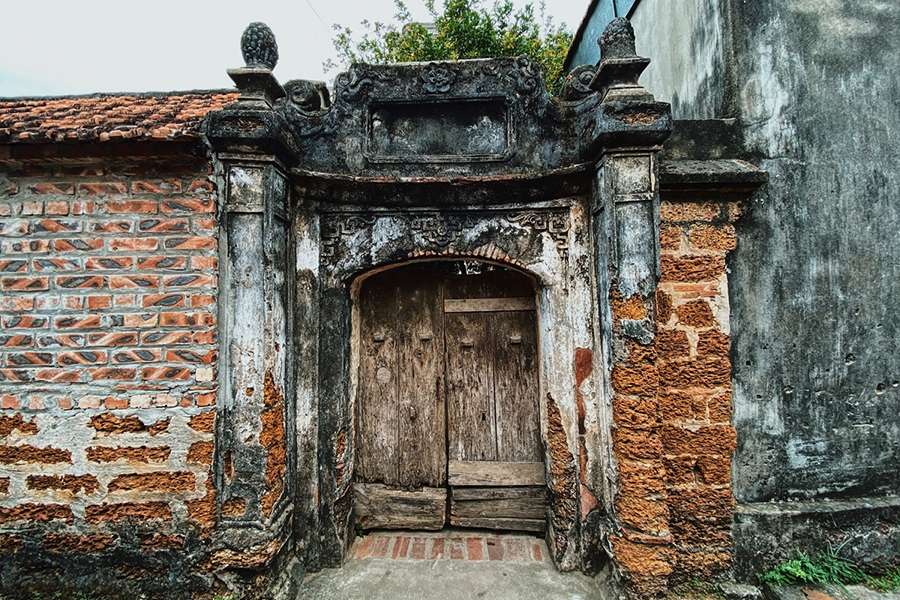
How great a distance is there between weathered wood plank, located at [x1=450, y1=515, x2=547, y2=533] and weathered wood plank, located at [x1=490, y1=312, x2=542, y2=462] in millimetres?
484

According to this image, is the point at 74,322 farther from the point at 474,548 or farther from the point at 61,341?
the point at 474,548

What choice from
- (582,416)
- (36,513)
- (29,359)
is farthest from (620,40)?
(36,513)

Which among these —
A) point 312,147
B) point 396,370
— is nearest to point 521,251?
point 396,370

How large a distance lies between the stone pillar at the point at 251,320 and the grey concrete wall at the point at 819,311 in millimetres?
3204

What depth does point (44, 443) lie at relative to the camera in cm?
299

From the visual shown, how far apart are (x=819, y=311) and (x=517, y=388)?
2.21m

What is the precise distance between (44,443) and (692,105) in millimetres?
5524

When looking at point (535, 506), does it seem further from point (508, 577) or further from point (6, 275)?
point (6, 275)

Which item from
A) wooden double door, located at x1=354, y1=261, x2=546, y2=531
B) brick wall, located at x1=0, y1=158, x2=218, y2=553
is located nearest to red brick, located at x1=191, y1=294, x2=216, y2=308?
brick wall, located at x1=0, y1=158, x2=218, y2=553

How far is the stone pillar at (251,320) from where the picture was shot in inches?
112

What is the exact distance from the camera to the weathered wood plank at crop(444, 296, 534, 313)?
3.67m

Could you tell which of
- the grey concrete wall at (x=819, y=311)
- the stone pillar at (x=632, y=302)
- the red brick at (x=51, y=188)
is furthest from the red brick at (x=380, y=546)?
the red brick at (x=51, y=188)

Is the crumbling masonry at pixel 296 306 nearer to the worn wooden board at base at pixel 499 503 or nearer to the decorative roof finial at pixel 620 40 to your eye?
the decorative roof finial at pixel 620 40

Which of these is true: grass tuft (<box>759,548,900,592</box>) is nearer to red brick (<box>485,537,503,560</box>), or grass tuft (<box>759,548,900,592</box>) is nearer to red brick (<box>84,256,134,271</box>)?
red brick (<box>485,537,503,560</box>)
